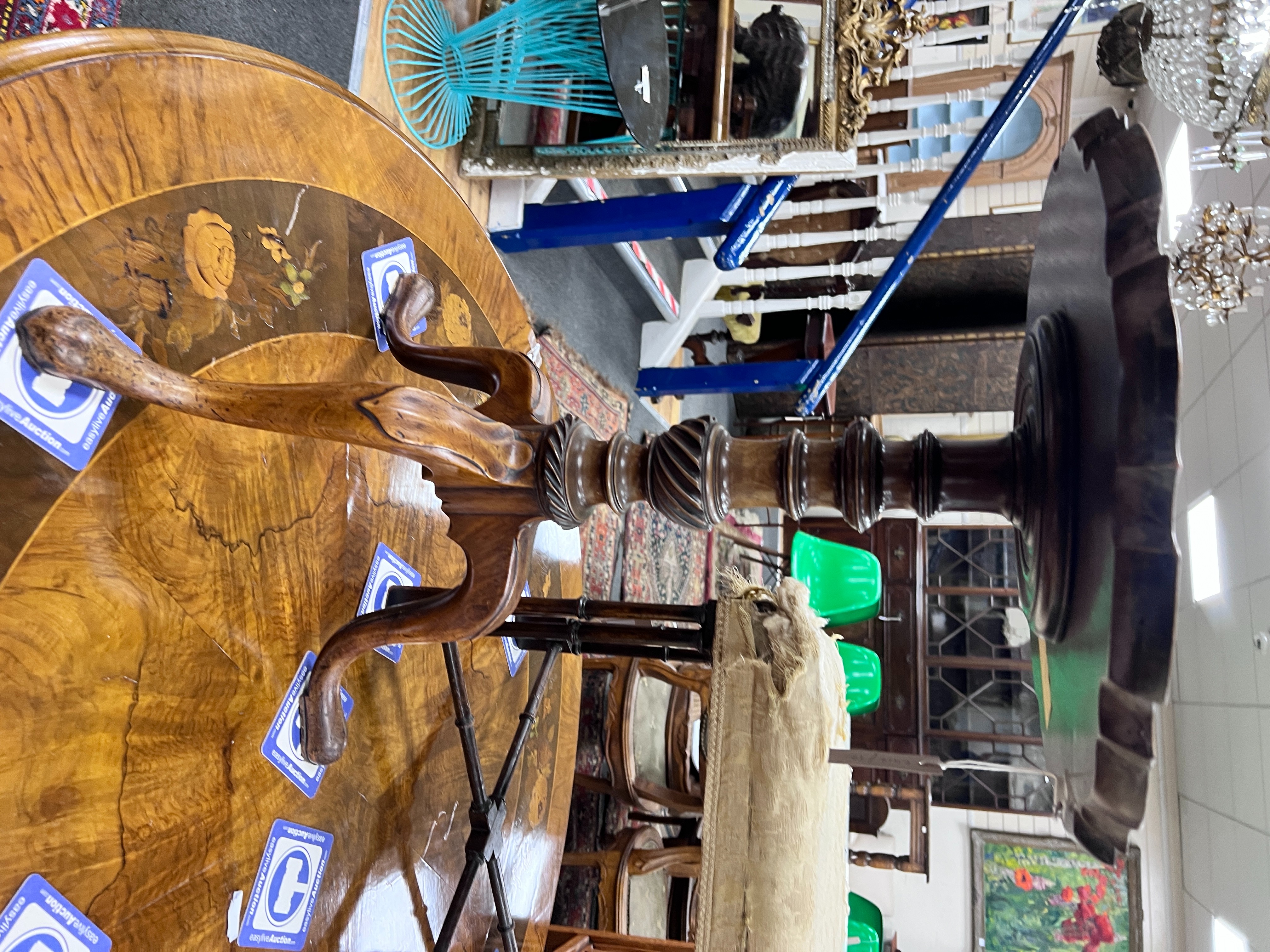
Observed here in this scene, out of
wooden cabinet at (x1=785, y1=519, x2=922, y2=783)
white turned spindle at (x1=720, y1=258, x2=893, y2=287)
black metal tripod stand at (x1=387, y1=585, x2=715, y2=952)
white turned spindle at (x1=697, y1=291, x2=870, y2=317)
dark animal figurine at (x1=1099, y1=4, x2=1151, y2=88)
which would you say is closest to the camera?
black metal tripod stand at (x1=387, y1=585, x2=715, y2=952)

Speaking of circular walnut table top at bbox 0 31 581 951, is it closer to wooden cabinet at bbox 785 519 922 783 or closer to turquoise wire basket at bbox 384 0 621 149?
turquoise wire basket at bbox 384 0 621 149

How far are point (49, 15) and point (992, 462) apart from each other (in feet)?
4.81

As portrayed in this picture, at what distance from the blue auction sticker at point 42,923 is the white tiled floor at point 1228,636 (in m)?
3.49

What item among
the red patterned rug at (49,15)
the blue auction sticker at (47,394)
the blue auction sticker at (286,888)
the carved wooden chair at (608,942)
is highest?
the red patterned rug at (49,15)

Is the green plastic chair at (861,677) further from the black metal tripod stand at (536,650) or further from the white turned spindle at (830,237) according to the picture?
the black metal tripod stand at (536,650)

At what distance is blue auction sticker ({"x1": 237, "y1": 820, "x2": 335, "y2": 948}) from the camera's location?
35.2 inches

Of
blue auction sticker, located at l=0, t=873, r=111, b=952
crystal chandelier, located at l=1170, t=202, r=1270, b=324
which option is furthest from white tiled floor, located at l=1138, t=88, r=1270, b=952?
blue auction sticker, located at l=0, t=873, r=111, b=952

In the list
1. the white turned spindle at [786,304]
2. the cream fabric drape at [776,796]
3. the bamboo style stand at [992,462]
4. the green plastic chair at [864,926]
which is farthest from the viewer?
the green plastic chair at [864,926]

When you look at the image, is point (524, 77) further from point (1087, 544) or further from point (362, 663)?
point (1087, 544)

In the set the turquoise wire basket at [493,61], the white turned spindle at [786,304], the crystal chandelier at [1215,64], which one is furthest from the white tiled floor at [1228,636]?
the turquoise wire basket at [493,61]

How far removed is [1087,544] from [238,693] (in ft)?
2.80

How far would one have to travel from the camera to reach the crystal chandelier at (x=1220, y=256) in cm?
267

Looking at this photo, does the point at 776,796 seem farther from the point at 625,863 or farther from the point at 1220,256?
the point at 1220,256

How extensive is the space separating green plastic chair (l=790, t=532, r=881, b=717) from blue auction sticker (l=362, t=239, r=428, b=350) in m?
2.78
